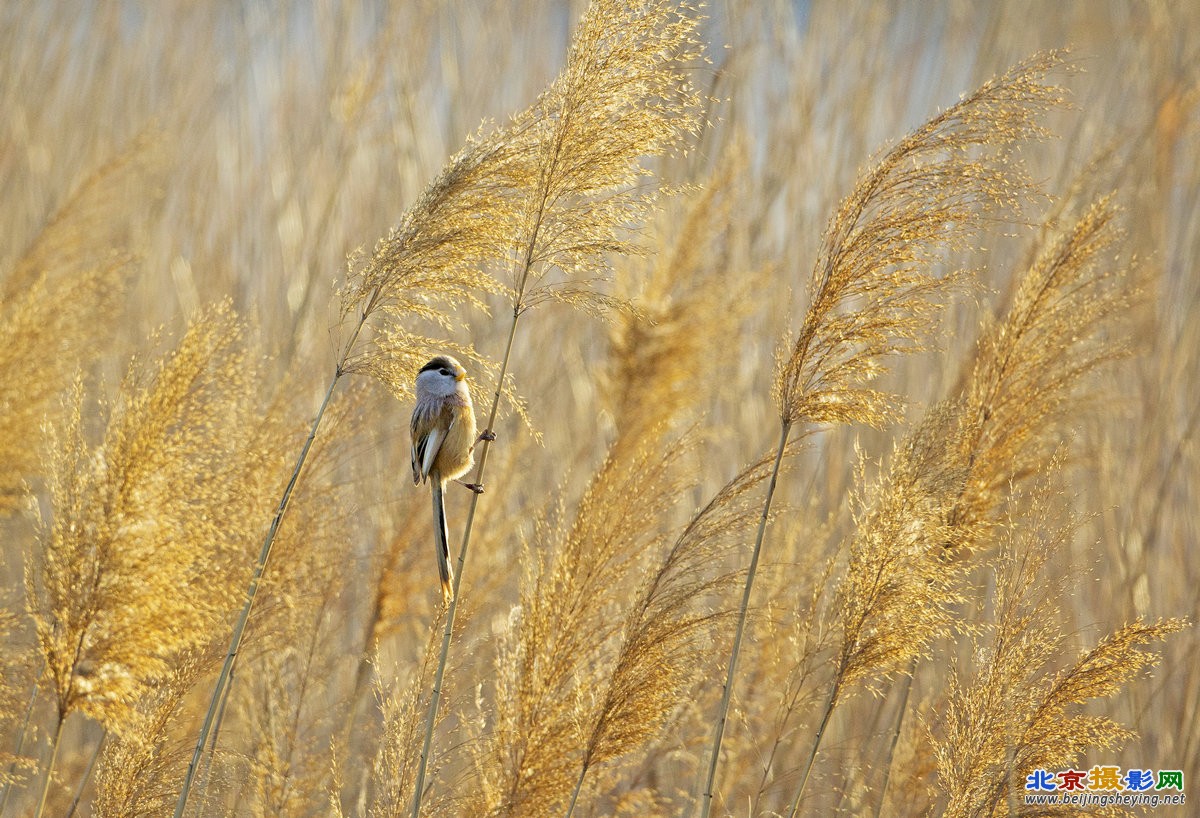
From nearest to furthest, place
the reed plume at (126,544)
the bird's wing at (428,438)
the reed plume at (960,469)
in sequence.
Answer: the reed plume at (126,544) → the reed plume at (960,469) → the bird's wing at (428,438)

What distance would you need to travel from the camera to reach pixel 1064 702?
2035 mm

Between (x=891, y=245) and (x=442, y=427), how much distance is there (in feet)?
4.12

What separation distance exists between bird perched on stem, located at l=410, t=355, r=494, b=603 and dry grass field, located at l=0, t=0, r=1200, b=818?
145 mm

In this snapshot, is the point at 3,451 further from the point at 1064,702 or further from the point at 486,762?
the point at 1064,702

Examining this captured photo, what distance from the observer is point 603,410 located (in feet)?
11.4

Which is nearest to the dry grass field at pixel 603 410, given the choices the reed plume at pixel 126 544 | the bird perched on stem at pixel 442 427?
the reed plume at pixel 126 544

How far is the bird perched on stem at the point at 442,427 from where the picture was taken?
106 inches

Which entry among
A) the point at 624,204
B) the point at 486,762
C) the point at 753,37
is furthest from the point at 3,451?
the point at 753,37

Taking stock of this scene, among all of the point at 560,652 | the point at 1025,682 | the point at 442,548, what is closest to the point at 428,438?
the point at 442,548

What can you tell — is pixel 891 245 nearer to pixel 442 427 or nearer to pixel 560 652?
pixel 560 652

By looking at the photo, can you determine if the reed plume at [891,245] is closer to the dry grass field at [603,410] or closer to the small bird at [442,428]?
the dry grass field at [603,410]

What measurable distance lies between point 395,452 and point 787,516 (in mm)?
1340

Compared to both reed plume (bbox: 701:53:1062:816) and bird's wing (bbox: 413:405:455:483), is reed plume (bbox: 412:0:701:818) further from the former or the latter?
bird's wing (bbox: 413:405:455:483)

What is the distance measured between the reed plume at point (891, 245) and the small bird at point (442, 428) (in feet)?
3.11
